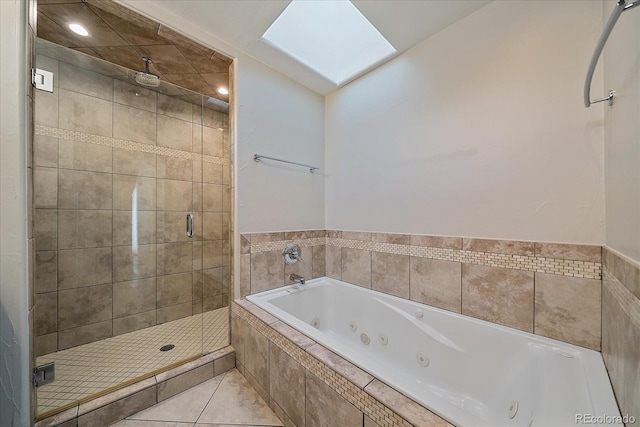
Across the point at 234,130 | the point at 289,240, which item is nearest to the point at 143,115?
the point at 234,130

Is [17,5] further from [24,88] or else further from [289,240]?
[289,240]

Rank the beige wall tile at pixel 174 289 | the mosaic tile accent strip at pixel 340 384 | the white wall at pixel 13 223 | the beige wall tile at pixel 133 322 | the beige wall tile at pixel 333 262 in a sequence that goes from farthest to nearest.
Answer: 1. the beige wall tile at pixel 174 289
2. the beige wall tile at pixel 333 262
3. the beige wall tile at pixel 133 322
4. the white wall at pixel 13 223
5. the mosaic tile accent strip at pixel 340 384

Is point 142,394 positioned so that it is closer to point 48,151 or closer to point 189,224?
point 189,224

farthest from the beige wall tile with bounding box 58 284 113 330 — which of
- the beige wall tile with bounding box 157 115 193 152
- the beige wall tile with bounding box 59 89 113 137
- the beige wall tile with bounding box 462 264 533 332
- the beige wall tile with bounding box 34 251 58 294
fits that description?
the beige wall tile with bounding box 462 264 533 332

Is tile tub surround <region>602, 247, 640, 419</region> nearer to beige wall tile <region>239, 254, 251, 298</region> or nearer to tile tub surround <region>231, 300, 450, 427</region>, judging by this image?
tile tub surround <region>231, 300, 450, 427</region>

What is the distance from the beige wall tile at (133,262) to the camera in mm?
2057

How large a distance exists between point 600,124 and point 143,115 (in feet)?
10.5

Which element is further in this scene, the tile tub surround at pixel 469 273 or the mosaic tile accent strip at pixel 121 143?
the mosaic tile accent strip at pixel 121 143

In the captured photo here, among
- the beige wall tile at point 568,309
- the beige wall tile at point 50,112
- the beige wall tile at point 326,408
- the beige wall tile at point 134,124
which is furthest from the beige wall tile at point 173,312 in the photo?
the beige wall tile at point 568,309

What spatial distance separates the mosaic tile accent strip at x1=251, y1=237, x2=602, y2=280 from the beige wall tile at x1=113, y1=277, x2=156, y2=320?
50.2 inches

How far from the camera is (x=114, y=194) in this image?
6.63 ft

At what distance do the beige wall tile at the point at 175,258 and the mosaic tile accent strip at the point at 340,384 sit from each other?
4.77 feet

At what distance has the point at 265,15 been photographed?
1455mm

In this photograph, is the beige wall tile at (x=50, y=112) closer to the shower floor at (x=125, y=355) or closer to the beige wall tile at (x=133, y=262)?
the beige wall tile at (x=133, y=262)
